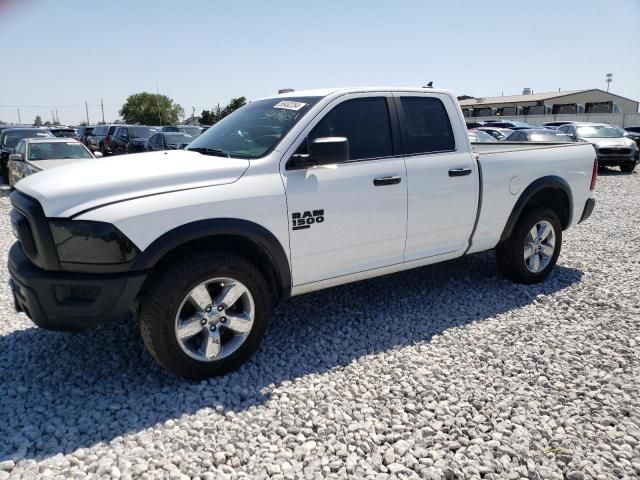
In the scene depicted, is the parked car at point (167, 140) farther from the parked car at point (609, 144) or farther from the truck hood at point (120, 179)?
the truck hood at point (120, 179)

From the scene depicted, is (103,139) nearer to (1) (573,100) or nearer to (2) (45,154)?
(2) (45,154)

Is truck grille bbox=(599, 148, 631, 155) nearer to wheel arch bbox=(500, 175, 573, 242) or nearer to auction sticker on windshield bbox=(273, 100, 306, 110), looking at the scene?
wheel arch bbox=(500, 175, 573, 242)

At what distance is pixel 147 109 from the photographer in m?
109

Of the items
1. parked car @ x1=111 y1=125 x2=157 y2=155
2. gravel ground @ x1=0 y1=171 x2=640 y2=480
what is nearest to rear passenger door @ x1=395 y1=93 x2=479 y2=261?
gravel ground @ x1=0 y1=171 x2=640 y2=480

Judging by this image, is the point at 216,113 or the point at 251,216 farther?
the point at 216,113

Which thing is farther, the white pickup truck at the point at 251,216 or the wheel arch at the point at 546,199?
the wheel arch at the point at 546,199

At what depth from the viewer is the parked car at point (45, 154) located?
10.6 m

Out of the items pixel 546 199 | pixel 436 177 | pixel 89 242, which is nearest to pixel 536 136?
pixel 546 199

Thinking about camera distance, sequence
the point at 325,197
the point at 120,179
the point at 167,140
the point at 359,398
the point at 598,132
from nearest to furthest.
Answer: the point at 120,179
the point at 359,398
the point at 325,197
the point at 167,140
the point at 598,132

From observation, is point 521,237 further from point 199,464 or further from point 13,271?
point 13,271

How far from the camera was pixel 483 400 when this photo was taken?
3.19 meters

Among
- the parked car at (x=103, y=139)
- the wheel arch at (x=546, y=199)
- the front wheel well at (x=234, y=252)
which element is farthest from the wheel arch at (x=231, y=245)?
the parked car at (x=103, y=139)

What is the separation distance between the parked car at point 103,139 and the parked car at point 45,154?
1100 cm

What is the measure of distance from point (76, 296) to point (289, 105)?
2.10 meters
